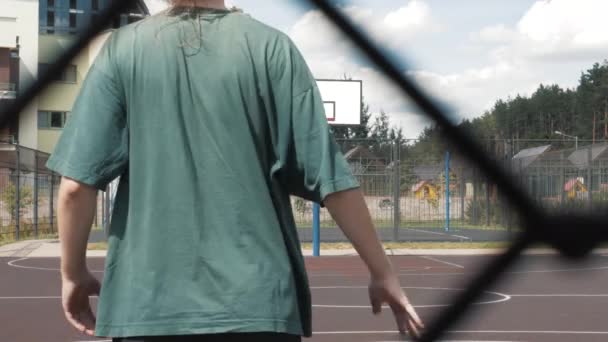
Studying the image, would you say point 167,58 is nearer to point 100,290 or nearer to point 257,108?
point 257,108

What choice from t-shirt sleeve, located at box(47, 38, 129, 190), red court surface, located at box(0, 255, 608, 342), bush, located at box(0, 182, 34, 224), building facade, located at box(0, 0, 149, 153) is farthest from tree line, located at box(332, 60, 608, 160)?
red court surface, located at box(0, 255, 608, 342)

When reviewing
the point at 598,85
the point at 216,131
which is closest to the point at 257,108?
the point at 216,131

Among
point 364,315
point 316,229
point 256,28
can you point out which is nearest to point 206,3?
point 256,28

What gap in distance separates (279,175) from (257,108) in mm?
61

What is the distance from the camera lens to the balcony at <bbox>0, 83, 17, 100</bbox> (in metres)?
0.52

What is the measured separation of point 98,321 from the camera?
0.82 metres

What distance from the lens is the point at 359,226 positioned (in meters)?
0.77

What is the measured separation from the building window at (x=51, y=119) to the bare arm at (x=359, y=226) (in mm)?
224

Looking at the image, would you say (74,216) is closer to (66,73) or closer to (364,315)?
(66,73)

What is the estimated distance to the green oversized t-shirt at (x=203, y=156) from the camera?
0.75m

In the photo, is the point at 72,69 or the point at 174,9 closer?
the point at 72,69

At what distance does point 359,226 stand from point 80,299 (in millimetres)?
282

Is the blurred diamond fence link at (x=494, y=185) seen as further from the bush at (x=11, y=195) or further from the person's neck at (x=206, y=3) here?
the bush at (x=11, y=195)

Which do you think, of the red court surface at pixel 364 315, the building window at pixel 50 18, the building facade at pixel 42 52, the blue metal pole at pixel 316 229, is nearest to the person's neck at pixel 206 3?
the building facade at pixel 42 52
